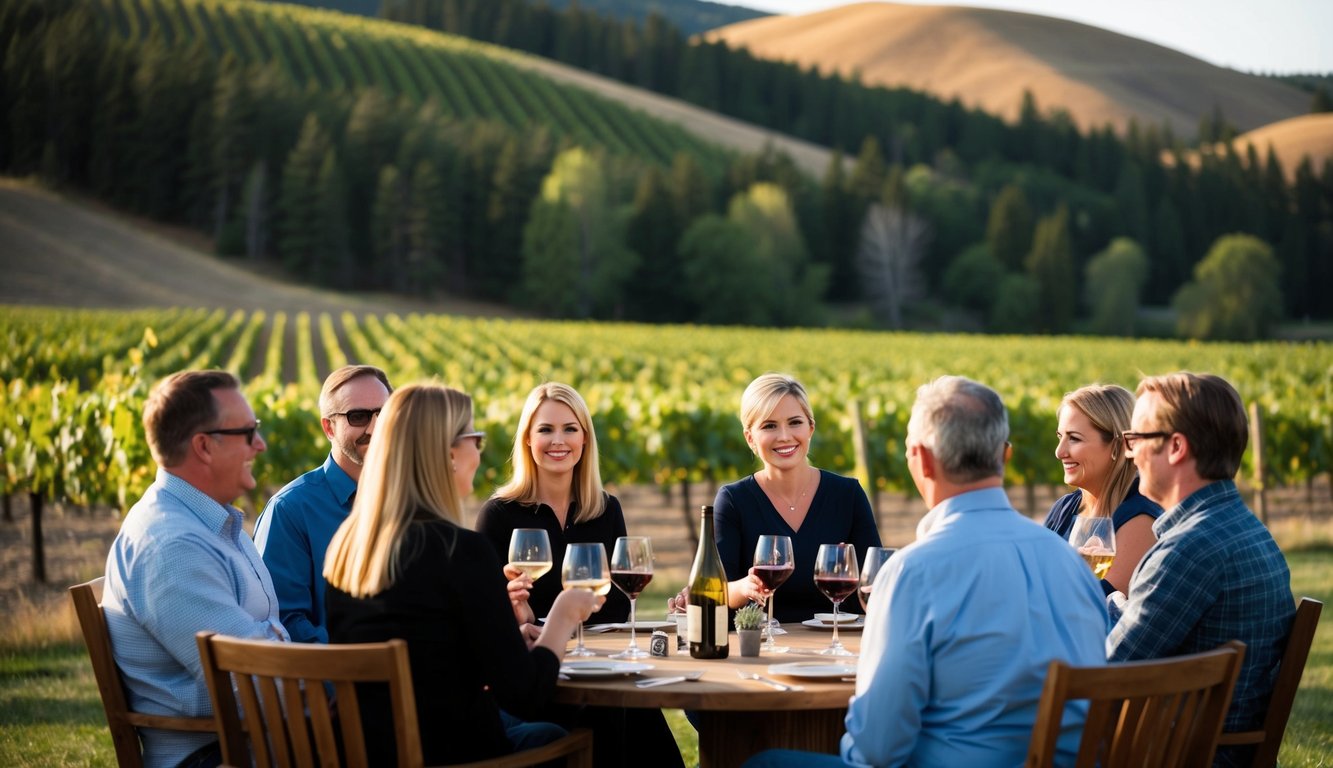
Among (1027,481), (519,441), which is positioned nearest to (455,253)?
(1027,481)

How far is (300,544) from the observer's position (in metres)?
4.01

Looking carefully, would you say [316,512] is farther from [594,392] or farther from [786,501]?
[594,392]

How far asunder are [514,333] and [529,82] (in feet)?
212

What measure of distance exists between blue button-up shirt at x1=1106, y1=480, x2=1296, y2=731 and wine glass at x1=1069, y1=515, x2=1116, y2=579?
39cm

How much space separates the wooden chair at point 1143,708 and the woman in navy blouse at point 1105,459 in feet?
3.60

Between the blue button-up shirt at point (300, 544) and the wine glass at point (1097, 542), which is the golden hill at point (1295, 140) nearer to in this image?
the wine glass at point (1097, 542)

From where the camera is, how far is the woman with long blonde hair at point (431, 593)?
2838 millimetres

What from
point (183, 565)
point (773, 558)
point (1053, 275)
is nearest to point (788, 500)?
point (773, 558)

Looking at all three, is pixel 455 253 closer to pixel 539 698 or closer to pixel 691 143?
pixel 691 143

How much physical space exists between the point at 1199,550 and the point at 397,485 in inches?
69.8

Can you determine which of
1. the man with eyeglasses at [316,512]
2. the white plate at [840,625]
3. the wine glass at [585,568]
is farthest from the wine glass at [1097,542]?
the man with eyeglasses at [316,512]

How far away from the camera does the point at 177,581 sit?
307 cm

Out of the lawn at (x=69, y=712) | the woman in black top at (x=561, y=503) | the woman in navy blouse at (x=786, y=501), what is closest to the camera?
the woman in black top at (x=561, y=503)

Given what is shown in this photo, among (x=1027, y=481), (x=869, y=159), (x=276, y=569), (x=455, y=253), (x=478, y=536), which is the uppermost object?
(x=869, y=159)
